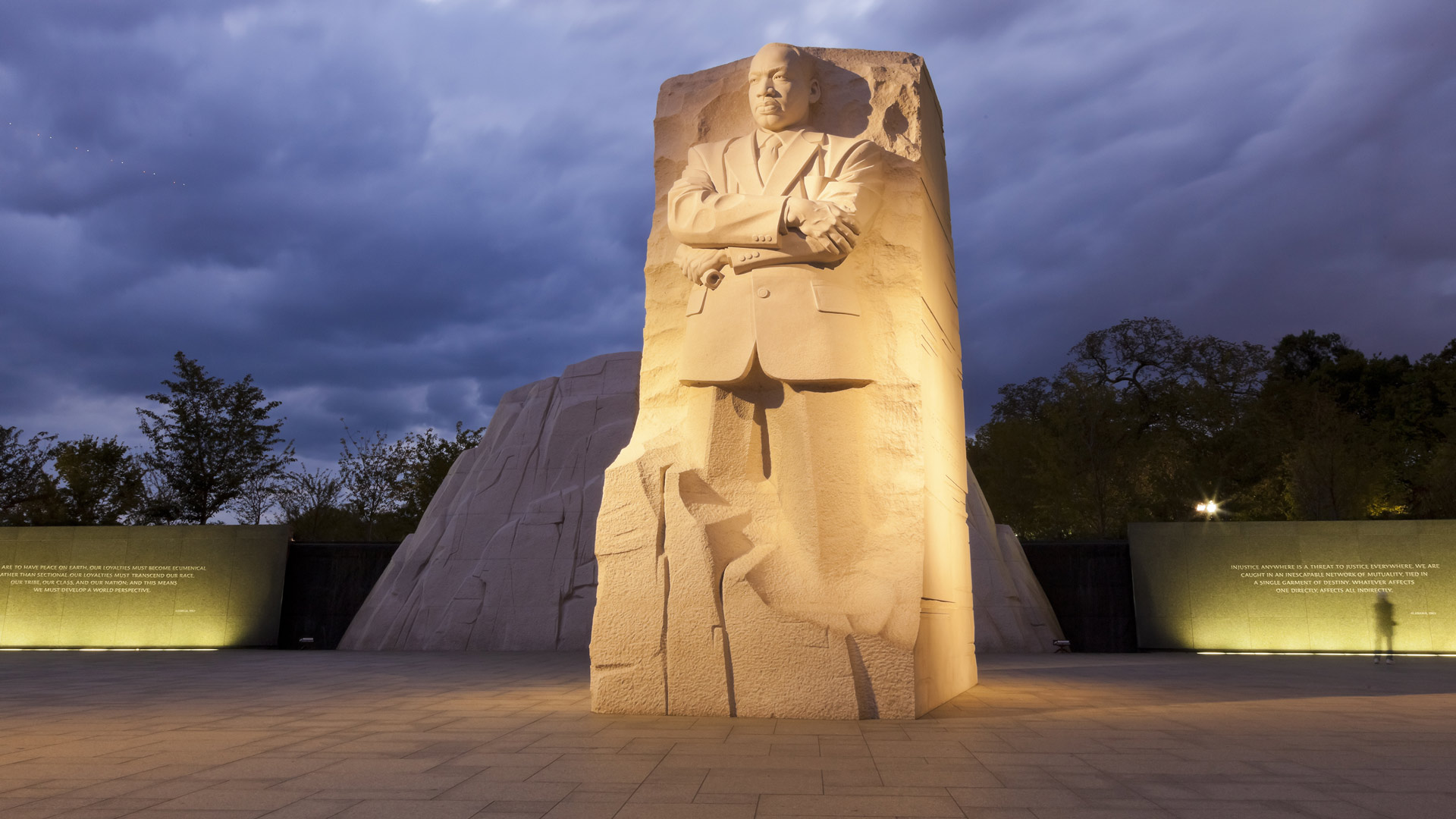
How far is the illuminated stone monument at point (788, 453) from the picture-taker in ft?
15.9

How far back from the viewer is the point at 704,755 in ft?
12.0

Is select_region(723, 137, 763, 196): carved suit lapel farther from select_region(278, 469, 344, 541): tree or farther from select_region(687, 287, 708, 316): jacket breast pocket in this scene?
select_region(278, 469, 344, 541): tree

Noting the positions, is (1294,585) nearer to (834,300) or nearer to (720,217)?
(834,300)

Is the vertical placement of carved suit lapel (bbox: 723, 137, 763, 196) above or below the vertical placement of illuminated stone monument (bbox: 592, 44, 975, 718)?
above

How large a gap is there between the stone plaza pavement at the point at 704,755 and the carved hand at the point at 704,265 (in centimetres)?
237

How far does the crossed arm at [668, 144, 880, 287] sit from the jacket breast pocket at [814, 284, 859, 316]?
0.58 ft

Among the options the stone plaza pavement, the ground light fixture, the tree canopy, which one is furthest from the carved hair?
the tree canopy

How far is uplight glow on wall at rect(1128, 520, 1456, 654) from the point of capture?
12.0 m

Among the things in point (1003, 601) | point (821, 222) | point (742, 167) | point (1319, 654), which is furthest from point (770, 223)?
point (1319, 654)

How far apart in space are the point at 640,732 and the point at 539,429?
34.4 feet

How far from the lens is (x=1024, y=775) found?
3270mm

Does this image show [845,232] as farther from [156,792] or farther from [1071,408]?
[1071,408]

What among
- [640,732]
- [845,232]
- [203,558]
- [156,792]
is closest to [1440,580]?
[845,232]

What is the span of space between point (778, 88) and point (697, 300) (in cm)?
136
